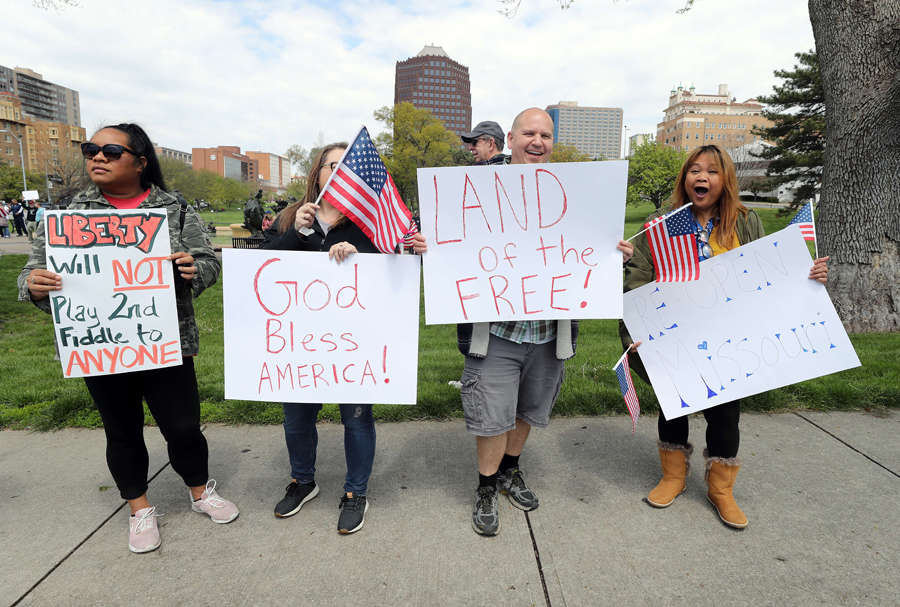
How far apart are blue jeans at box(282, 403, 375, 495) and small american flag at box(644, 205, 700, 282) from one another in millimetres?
1623

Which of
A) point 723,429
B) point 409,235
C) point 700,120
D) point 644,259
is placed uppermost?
point 700,120

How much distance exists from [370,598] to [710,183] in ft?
7.87

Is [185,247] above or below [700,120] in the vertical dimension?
below

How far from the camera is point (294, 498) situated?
2.74 metres

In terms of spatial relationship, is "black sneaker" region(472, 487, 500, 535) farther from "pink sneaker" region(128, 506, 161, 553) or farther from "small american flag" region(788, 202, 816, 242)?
"small american flag" region(788, 202, 816, 242)

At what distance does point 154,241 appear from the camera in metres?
2.34

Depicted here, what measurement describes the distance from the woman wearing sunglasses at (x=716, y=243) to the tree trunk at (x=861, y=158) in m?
3.99

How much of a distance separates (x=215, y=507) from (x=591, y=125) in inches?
7229

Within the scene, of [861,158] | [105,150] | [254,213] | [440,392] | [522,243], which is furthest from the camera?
[254,213]

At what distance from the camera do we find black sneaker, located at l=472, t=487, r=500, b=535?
2527mm

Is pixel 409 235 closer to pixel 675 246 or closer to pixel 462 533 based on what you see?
pixel 675 246

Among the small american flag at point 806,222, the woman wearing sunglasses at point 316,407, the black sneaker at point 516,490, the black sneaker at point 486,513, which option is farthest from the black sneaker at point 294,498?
the small american flag at point 806,222

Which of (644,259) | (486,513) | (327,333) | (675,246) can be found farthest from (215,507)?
(675,246)

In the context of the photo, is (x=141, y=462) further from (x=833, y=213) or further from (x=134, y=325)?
(x=833, y=213)
